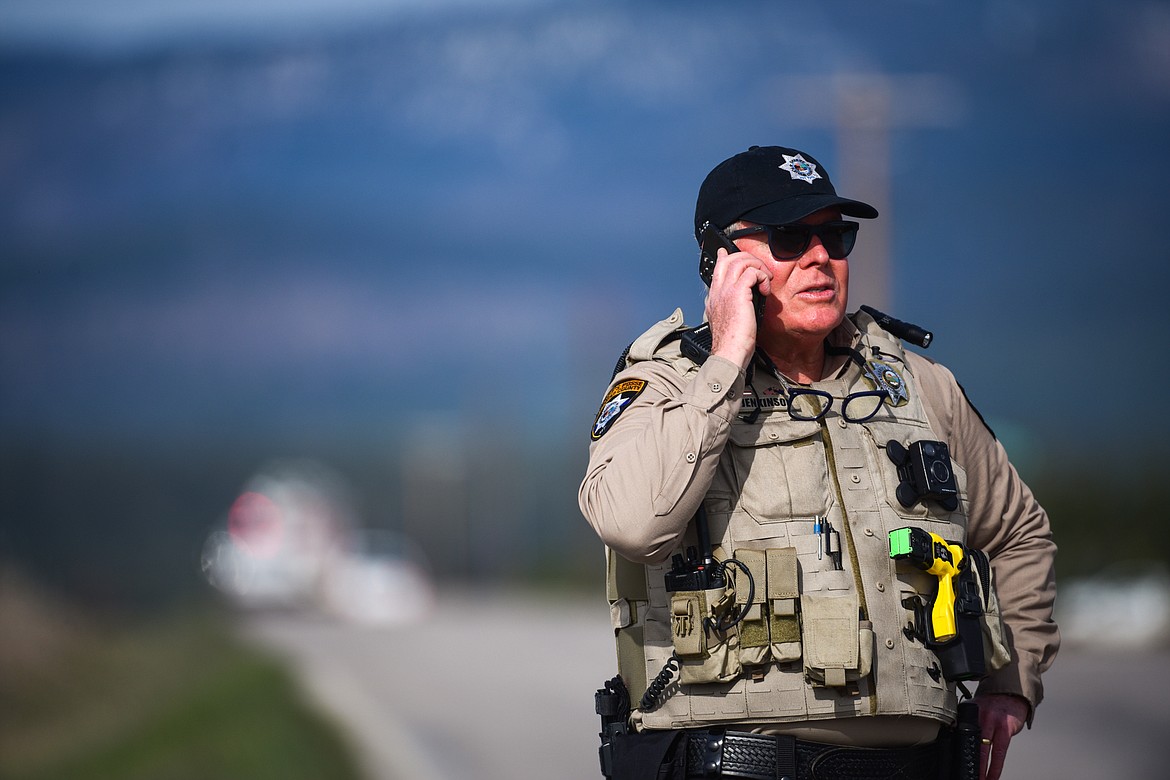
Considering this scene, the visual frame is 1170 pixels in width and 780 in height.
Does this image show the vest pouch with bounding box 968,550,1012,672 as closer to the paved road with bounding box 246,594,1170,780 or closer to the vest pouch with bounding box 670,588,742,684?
the vest pouch with bounding box 670,588,742,684

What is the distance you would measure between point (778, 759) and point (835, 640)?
1.06 feet

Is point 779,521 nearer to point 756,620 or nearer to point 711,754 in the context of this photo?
point 756,620

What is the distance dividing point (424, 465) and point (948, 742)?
93.2 meters

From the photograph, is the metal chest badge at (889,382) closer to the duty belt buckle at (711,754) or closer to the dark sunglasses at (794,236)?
the dark sunglasses at (794,236)

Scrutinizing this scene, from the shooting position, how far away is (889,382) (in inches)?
163

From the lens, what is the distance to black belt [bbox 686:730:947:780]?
3729mm

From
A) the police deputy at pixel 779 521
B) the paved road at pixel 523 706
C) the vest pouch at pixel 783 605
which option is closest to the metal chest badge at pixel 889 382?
the police deputy at pixel 779 521

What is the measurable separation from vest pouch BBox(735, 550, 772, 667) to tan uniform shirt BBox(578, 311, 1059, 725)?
0.70ft

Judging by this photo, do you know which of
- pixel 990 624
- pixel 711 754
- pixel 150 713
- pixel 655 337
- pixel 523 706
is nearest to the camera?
pixel 711 754

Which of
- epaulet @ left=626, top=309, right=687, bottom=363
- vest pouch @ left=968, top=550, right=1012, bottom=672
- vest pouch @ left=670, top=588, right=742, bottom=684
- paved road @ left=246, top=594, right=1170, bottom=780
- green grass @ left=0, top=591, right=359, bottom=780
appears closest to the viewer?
vest pouch @ left=670, top=588, right=742, bottom=684

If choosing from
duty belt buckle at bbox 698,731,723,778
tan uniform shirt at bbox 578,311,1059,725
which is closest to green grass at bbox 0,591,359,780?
tan uniform shirt at bbox 578,311,1059,725

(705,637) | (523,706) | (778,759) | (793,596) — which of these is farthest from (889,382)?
(523,706)

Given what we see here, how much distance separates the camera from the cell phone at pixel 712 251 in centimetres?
398

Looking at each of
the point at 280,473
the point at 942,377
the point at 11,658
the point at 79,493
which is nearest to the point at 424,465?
the point at 280,473
